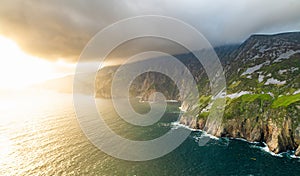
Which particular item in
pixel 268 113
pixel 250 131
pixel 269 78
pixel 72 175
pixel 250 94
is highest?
pixel 269 78

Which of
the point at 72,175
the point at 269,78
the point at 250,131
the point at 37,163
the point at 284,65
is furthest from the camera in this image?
the point at 284,65

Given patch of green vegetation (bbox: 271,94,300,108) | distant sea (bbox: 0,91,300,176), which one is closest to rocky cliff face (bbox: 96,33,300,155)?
patch of green vegetation (bbox: 271,94,300,108)

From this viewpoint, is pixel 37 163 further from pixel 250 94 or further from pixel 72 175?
pixel 250 94

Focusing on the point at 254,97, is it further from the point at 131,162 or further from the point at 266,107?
the point at 131,162

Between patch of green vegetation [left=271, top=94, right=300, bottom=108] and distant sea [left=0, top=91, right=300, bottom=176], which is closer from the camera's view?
distant sea [left=0, top=91, right=300, bottom=176]

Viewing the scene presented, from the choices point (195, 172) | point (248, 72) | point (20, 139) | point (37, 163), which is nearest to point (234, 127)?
point (195, 172)

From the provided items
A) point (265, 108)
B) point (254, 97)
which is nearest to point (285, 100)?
point (265, 108)

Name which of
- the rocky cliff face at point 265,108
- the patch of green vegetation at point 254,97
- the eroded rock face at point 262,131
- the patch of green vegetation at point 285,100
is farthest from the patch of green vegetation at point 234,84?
the eroded rock face at point 262,131

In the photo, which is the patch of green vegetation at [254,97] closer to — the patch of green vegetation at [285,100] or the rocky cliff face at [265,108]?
the rocky cliff face at [265,108]

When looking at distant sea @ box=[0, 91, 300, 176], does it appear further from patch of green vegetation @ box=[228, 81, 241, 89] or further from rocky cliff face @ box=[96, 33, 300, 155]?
patch of green vegetation @ box=[228, 81, 241, 89]
